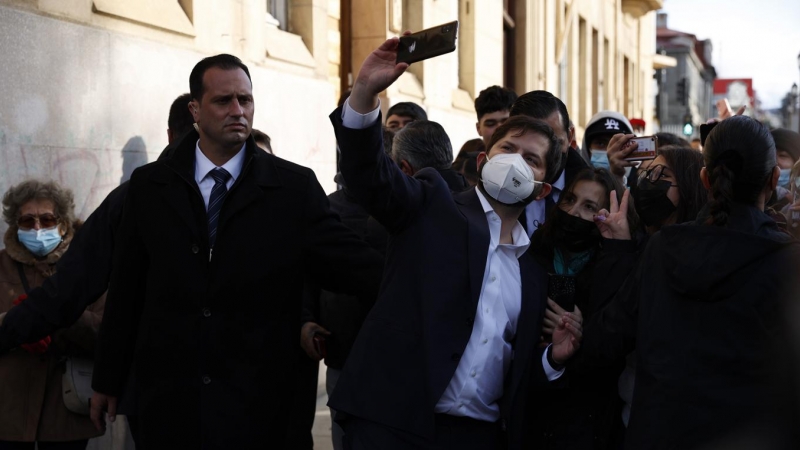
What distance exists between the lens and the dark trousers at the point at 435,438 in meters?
3.42

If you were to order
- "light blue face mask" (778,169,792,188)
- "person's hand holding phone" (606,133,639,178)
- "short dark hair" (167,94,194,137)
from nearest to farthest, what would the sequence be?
"short dark hair" (167,94,194,137)
"person's hand holding phone" (606,133,639,178)
"light blue face mask" (778,169,792,188)

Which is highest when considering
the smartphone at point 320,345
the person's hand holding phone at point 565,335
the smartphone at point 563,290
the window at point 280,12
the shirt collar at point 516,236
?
the window at point 280,12

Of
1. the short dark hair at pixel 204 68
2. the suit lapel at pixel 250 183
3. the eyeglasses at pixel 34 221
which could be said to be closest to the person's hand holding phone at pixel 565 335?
the suit lapel at pixel 250 183

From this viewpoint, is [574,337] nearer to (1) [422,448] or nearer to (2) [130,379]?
(1) [422,448]

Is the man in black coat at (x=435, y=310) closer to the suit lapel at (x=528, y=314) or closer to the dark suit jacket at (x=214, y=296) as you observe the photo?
the suit lapel at (x=528, y=314)

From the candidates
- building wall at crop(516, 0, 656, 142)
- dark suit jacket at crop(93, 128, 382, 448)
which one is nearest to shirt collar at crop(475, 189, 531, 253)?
dark suit jacket at crop(93, 128, 382, 448)

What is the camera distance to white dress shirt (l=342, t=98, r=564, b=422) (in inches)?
136

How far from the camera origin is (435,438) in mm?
3416

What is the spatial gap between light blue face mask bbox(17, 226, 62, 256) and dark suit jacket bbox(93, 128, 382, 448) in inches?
43.8

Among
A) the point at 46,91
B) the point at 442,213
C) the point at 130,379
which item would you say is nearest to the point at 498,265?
the point at 442,213

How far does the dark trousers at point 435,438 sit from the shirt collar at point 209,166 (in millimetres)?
1167

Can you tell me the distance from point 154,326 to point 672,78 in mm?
79786

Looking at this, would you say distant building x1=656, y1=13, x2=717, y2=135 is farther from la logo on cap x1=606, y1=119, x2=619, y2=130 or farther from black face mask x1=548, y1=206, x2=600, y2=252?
black face mask x1=548, y1=206, x2=600, y2=252

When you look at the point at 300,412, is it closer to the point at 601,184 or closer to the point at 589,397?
the point at 589,397
